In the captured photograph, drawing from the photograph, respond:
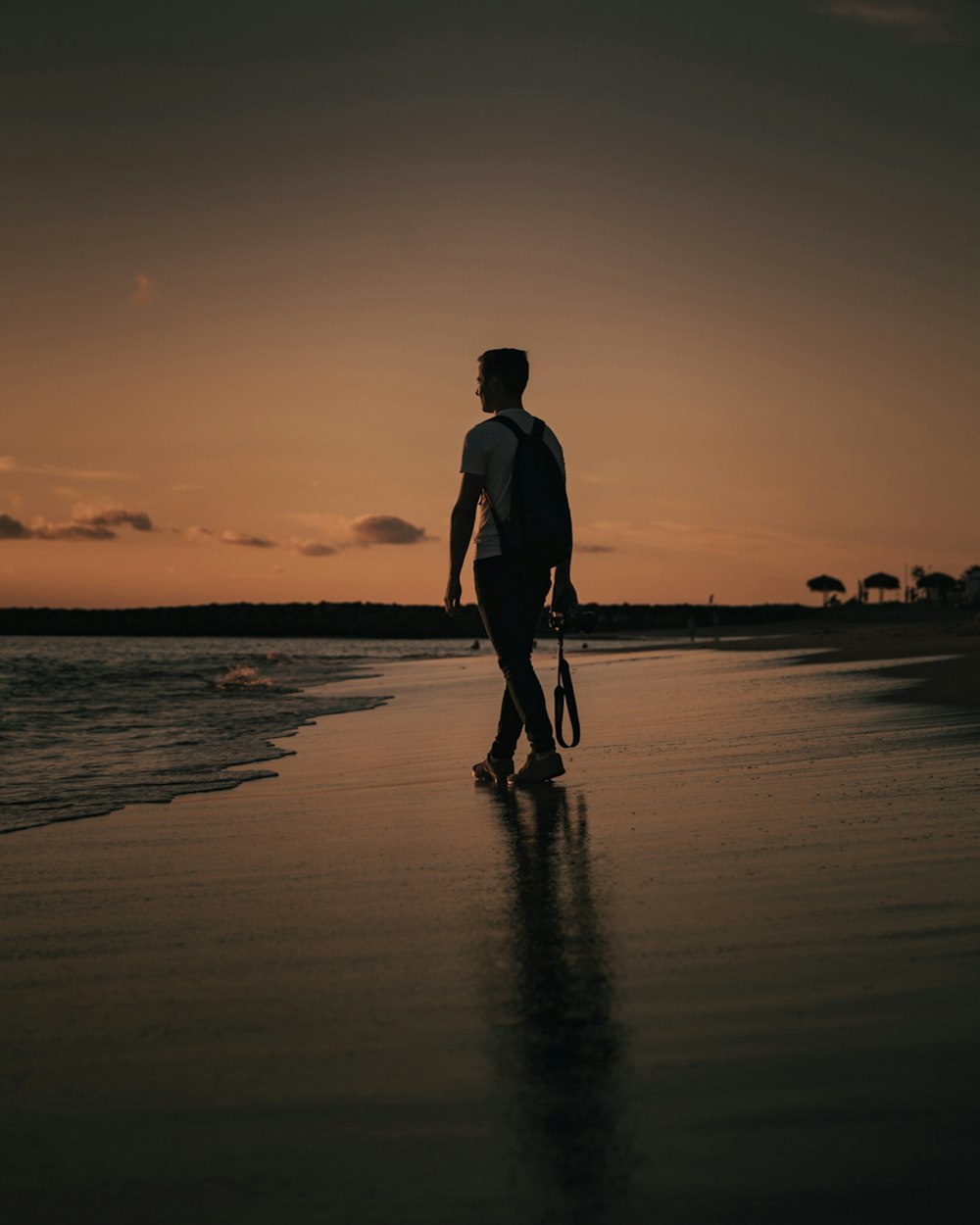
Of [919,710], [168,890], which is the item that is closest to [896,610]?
[919,710]

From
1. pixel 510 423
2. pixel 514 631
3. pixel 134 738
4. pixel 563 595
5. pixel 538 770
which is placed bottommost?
pixel 134 738

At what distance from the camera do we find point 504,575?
226 inches

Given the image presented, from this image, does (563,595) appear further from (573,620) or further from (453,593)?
(453,593)

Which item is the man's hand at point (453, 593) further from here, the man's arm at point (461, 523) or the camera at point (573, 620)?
the camera at point (573, 620)

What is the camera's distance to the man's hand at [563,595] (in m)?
5.93

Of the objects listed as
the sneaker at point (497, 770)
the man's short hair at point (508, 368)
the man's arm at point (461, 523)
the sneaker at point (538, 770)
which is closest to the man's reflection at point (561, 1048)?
the sneaker at point (538, 770)

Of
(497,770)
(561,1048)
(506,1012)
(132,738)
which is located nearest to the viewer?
(561,1048)

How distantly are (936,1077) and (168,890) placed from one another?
231 cm

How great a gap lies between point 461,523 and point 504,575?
0.36m

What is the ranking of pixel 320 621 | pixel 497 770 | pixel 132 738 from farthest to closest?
pixel 320 621 < pixel 132 738 < pixel 497 770

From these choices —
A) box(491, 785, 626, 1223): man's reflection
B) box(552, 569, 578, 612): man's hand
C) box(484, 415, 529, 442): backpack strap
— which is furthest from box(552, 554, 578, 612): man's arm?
box(491, 785, 626, 1223): man's reflection

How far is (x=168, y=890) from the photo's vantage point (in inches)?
130

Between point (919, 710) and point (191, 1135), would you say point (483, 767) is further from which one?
point (191, 1135)

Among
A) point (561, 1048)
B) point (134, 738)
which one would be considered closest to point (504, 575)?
point (561, 1048)
